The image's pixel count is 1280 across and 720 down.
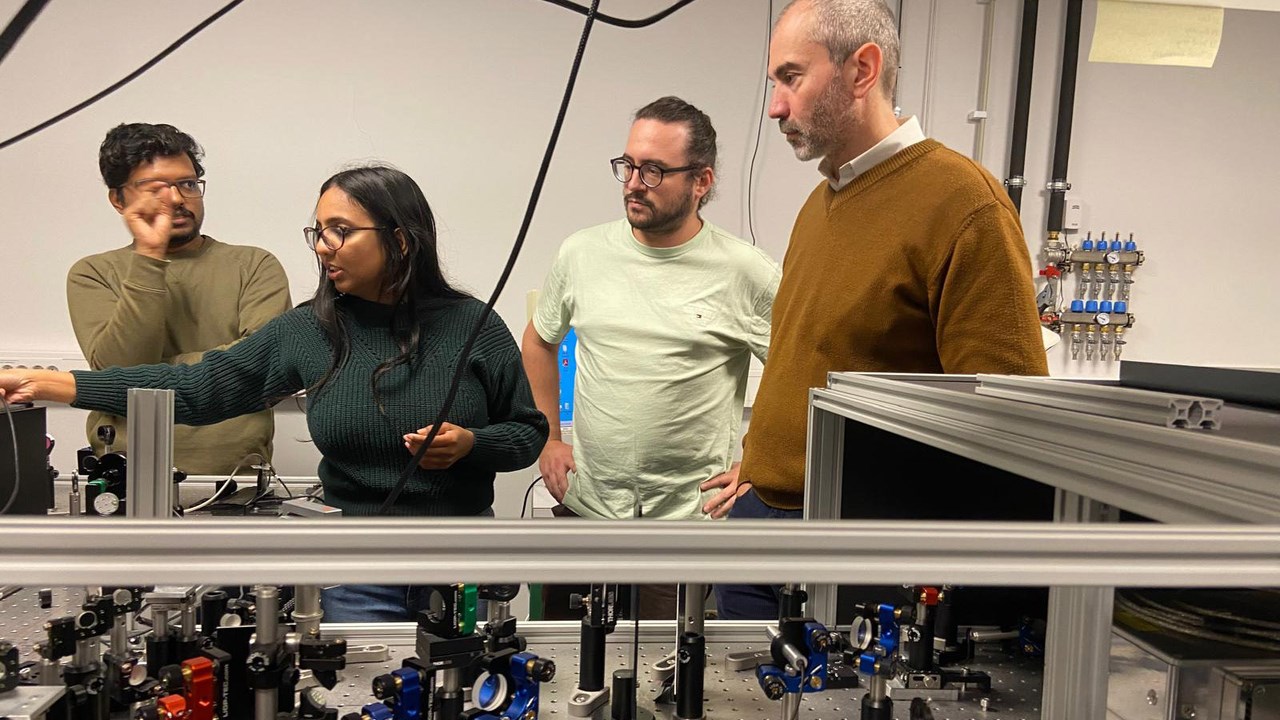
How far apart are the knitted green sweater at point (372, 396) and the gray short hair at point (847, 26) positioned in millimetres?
792

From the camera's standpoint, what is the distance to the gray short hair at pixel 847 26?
1.33 metres

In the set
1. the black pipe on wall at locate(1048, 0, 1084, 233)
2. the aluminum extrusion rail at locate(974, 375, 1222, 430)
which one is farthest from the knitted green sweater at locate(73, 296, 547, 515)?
the black pipe on wall at locate(1048, 0, 1084, 233)

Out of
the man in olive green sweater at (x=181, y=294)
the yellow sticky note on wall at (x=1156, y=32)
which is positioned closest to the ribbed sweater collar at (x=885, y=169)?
the yellow sticky note on wall at (x=1156, y=32)

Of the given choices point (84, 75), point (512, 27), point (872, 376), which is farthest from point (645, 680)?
point (84, 75)

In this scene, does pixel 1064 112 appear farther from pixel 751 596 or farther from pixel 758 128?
pixel 751 596

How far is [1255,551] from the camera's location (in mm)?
423

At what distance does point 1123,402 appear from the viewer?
2.05 ft

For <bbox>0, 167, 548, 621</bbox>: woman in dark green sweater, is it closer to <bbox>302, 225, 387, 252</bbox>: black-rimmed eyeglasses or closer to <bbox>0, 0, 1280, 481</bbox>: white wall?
<bbox>302, 225, 387, 252</bbox>: black-rimmed eyeglasses

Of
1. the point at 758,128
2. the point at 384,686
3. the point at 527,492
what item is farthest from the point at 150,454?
the point at 758,128

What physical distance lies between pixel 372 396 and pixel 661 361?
28.2 inches

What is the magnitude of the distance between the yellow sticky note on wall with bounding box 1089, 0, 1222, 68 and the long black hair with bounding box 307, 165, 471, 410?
112 centimetres

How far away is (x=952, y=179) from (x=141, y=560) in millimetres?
1168

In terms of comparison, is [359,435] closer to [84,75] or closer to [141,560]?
[141,560]

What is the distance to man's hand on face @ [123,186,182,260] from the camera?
1.71m
